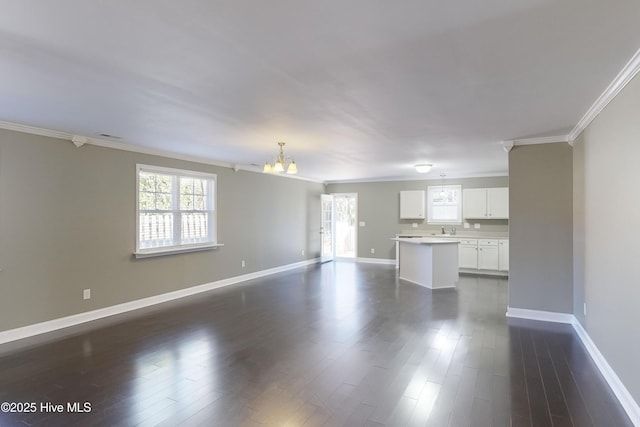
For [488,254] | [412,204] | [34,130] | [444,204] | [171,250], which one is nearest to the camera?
[34,130]

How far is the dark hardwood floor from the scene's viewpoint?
94.8 inches

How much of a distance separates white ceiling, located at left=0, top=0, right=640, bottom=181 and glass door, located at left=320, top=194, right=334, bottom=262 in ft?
19.0

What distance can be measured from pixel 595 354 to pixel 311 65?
375 centimetres

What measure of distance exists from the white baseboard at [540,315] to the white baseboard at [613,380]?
1.95ft

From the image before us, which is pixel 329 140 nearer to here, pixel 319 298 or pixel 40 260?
pixel 319 298

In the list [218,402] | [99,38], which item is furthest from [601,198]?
[99,38]

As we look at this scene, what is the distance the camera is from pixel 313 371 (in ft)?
10.1

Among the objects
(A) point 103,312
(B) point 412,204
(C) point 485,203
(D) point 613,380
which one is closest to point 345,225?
(B) point 412,204

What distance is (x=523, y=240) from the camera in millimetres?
4660

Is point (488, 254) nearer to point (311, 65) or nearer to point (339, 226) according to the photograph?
point (339, 226)

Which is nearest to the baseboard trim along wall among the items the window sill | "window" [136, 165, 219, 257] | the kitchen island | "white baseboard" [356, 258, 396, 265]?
the kitchen island

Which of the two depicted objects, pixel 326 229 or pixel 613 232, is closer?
pixel 613 232

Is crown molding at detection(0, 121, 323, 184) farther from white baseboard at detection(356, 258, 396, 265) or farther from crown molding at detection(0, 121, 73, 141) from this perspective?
white baseboard at detection(356, 258, 396, 265)

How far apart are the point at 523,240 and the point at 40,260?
6184mm
